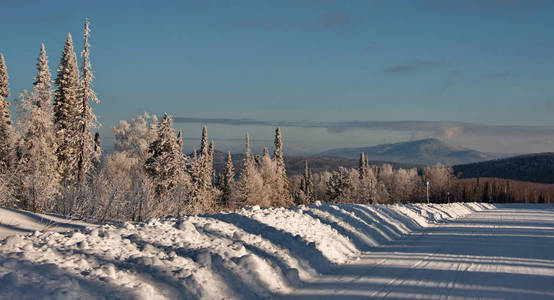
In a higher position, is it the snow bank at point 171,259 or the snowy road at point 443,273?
the snow bank at point 171,259

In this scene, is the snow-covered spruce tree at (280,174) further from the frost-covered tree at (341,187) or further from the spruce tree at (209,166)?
the frost-covered tree at (341,187)

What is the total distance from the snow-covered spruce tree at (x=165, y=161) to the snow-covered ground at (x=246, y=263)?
26.5 m

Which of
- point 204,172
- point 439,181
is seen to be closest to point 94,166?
point 204,172

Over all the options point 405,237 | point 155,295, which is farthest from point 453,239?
point 155,295

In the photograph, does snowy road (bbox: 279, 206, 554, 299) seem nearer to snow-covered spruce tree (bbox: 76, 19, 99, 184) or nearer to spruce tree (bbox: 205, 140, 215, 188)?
snow-covered spruce tree (bbox: 76, 19, 99, 184)

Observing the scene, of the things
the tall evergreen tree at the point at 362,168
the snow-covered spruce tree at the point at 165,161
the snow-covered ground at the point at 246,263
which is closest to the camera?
the snow-covered ground at the point at 246,263

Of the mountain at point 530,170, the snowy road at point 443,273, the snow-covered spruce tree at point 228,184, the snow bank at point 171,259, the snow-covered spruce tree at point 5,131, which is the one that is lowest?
the mountain at point 530,170

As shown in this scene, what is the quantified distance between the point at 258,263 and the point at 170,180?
3242cm

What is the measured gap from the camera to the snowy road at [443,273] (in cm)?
680

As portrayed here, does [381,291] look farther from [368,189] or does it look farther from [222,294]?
[368,189]

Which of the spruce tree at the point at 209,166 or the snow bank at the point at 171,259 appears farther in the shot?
the spruce tree at the point at 209,166

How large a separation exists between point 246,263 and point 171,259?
1.28 meters

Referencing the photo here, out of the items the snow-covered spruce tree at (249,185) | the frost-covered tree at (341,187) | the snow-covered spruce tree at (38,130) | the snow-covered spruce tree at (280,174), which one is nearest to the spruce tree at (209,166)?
the snow-covered spruce tree at (249,185)

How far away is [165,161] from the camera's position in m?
39.0
